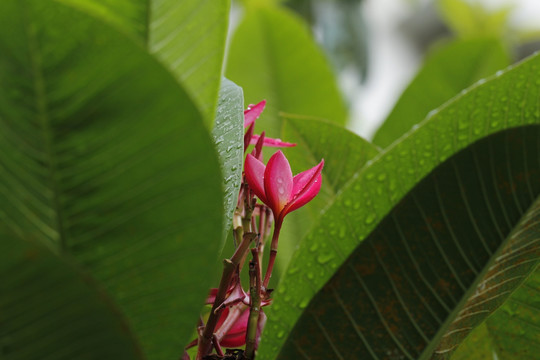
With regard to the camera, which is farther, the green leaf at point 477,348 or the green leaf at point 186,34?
the green leaf at point 477,348

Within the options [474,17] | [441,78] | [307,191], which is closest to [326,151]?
[307,191]

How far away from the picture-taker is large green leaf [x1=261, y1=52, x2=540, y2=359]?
0.37m

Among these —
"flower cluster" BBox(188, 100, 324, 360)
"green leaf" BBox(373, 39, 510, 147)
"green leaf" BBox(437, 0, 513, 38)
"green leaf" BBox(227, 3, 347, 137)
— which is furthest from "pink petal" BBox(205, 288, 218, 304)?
"green leaf" BBox(437, 0, 513, 38)

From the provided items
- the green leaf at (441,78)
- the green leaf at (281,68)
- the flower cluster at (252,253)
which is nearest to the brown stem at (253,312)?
the flower cluster at (252,253)

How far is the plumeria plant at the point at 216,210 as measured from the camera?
0.88 ft

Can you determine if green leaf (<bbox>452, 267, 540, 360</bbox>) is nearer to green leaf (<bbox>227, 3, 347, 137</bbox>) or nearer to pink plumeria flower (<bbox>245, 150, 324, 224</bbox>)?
pink plumeria flower (<bbox>245, 150, 324, 224</bbox>)

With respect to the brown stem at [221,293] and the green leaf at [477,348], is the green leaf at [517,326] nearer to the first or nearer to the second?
the green leaf at [477,348]

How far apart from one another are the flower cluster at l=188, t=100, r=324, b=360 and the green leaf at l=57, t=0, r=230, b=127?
5 centimetres

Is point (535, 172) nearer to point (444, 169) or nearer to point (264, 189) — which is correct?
point (444, 169)

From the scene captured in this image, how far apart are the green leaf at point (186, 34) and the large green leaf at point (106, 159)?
0.40 ft

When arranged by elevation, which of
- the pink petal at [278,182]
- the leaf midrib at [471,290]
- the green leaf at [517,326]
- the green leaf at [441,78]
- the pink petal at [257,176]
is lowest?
the green leaf at [517,326]

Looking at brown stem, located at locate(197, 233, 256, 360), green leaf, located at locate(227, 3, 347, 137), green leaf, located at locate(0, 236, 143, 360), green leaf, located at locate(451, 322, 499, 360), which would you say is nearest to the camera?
green leaf, located at locate(0, 236, 143, 360)

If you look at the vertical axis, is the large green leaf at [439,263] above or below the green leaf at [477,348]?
above

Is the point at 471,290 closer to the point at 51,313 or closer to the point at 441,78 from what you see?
the point at 51,313
